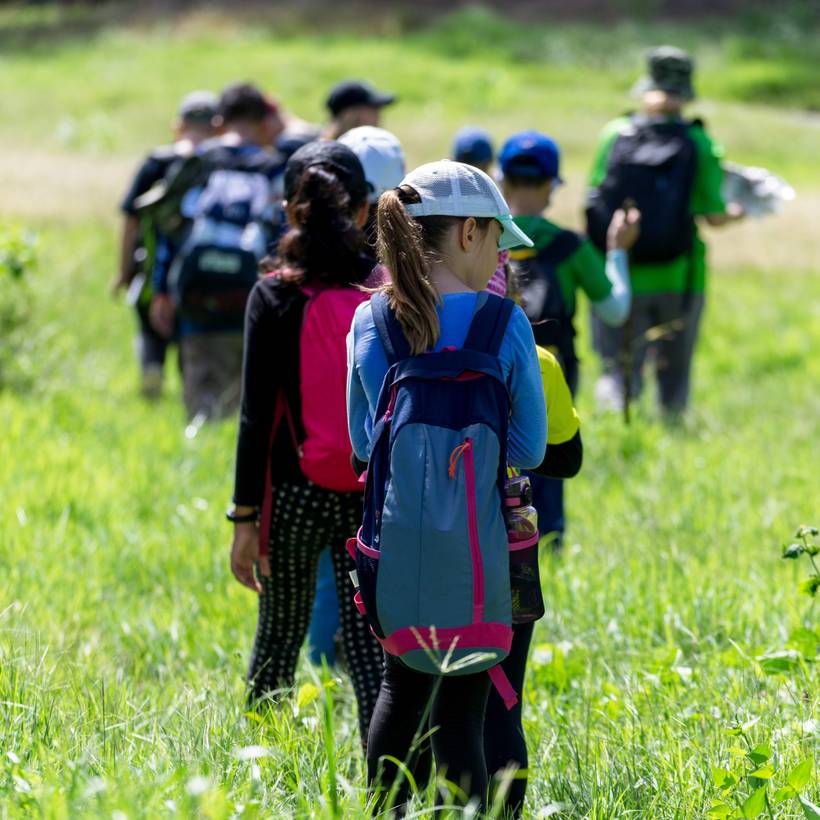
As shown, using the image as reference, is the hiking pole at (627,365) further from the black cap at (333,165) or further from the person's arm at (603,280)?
the black cap at (333,165)

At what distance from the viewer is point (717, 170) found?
22.7 feet

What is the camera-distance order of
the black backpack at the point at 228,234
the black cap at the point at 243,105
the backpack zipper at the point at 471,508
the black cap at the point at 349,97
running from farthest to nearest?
the black cap at the point at 243,105 < the black backpack at the point at 228,234 < the black cap at the point at 349,97 < the backpack zipper at the point at 471,508

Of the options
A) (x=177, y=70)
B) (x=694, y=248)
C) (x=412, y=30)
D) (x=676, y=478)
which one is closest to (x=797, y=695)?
(x=676, y=478)

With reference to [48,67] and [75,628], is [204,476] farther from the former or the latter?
[48,67]

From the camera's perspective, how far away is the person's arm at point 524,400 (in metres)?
2.68

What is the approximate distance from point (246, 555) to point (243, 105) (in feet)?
12.3

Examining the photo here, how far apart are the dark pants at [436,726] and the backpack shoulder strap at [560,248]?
216 cm

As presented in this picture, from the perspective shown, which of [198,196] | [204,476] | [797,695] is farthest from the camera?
[198,196]

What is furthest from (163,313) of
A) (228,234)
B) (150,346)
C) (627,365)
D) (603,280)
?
(603,280)

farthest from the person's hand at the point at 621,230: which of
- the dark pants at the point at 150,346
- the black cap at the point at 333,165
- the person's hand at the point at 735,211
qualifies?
the dark pants at the point at 150,346

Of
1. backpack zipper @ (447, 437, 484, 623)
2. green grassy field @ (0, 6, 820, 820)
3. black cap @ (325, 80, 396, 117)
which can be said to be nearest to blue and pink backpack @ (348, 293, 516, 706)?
backpack zipper @ (447, 437, 484, 623)

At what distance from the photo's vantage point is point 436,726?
2760 mm

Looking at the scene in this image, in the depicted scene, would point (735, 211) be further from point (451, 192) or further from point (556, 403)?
point (451, 192)

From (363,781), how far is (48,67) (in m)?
43.2
